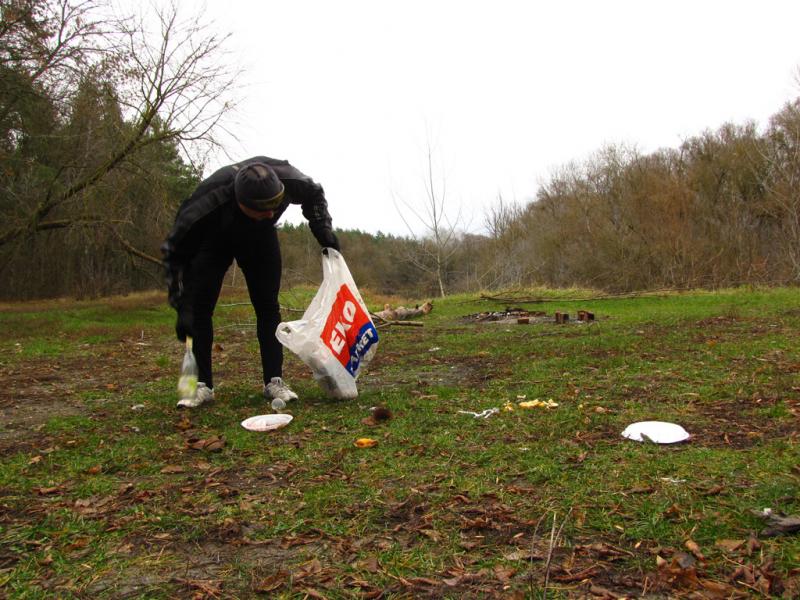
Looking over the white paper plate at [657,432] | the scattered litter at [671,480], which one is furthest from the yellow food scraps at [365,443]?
the scattered litter at [671,480]

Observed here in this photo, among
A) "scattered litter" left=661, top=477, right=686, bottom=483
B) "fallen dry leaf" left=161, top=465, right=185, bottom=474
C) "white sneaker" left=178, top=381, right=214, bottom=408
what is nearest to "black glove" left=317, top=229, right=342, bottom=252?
"white sneaker" left=178, top=381, right=214, bottom=408

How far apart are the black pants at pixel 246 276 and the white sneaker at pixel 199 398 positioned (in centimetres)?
5

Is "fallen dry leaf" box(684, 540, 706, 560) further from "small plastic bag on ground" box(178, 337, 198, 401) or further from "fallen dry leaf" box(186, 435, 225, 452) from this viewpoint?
"small plastic bag on ground" box(178, 337, 198, 401)

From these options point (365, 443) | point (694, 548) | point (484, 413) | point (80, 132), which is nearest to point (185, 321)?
point (365, 443)

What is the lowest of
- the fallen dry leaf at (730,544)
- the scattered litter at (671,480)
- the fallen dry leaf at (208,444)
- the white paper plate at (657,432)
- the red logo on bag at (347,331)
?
the fallen dry leaf at (208,444)

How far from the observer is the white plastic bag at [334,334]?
3379 mm

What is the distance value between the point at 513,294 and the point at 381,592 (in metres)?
14.1

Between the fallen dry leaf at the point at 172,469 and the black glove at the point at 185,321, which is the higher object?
the black glove at the point at 185,321

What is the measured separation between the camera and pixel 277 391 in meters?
3.56

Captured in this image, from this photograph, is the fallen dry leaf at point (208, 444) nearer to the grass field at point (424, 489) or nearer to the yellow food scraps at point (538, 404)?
the grass field at point (424, 489)

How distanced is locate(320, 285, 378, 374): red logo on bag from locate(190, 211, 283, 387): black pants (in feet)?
1.37

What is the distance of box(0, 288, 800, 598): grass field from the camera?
56.3 inches

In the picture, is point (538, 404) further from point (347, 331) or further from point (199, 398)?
point (199, 398)

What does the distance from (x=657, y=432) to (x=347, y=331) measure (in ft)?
6.11
